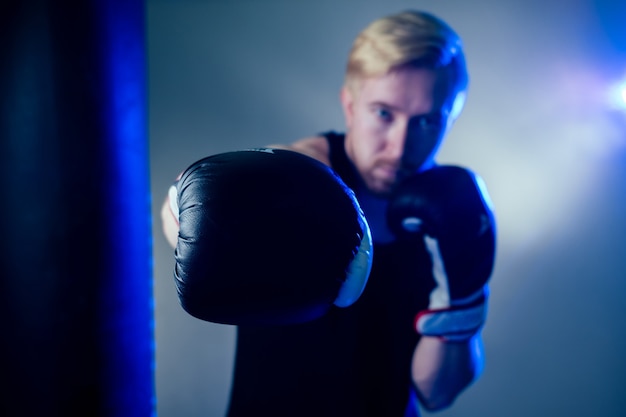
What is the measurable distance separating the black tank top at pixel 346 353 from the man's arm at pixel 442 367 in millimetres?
62

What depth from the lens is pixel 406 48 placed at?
1.09m

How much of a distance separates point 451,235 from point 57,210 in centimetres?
101

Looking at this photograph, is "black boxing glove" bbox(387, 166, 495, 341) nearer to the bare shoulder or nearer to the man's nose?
the man's nose

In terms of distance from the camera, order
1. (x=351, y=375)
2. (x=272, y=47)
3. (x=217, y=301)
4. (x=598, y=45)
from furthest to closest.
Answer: (x=272, y=47) → (x=598, y=45) → (x=351, y=375) → (x=217, y=301)

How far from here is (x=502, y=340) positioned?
1.60 metres

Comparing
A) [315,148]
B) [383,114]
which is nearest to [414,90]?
[383,114]

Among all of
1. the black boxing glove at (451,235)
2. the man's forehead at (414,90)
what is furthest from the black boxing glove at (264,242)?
the man's forehead at (414,90)

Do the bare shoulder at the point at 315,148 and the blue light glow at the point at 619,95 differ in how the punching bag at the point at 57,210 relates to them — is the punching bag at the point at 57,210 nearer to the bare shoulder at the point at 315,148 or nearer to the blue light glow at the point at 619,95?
the bare shoulder at the point at 315,148

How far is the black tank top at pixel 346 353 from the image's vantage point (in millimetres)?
1135

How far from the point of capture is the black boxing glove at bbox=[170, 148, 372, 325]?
50cm

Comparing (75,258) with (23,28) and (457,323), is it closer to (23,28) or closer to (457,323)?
(23,28)

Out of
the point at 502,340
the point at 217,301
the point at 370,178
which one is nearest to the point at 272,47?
the point at 370,178

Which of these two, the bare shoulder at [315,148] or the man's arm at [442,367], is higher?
the bare shoulder at [315,148]

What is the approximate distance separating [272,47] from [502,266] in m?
1.35
